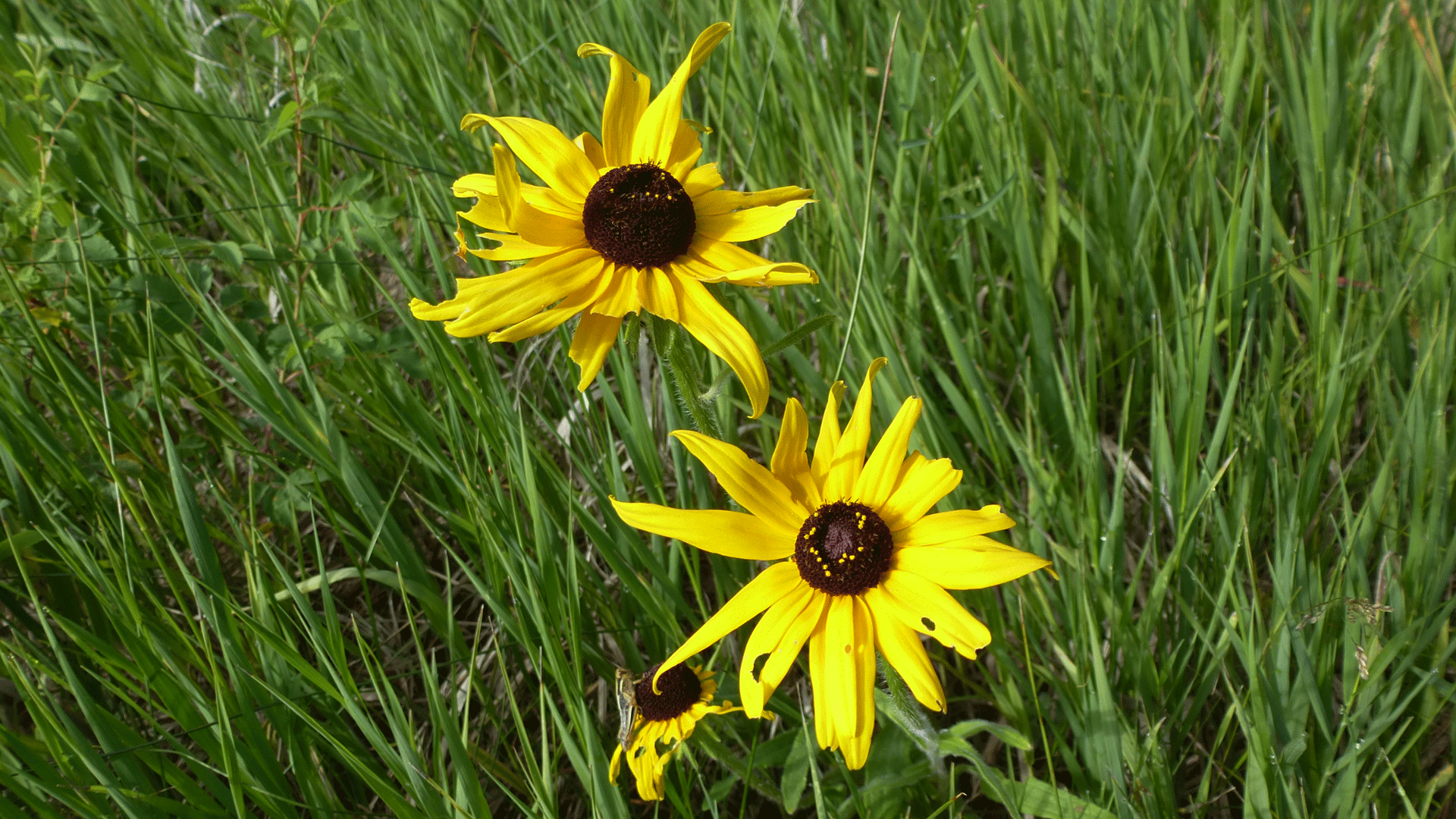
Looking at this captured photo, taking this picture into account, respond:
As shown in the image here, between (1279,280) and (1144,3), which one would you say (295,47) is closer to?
(1144,3)

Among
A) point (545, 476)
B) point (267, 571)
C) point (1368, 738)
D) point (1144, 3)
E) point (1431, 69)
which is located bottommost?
point (1368, 738)

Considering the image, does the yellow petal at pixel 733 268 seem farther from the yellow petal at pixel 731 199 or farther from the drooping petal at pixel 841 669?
the drooping petal at pixel 841 669

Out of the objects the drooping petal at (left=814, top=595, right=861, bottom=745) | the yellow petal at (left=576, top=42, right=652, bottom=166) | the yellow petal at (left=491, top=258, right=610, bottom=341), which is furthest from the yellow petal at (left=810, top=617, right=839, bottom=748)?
the yellow petal at (left=576, top=42, right=652, bottom=166)

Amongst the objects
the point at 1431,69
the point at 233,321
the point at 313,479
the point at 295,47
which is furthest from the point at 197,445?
the point at 1431,69

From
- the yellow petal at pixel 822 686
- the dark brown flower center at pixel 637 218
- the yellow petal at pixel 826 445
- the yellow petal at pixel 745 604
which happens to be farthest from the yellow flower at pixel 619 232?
the yellow petal at pixel 822 686

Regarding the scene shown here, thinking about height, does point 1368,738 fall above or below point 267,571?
below

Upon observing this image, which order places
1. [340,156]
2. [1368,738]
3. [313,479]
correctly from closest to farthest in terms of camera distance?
[1368,738]
[313,479]
[340,156]

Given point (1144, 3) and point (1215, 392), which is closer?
point (1215, 392)

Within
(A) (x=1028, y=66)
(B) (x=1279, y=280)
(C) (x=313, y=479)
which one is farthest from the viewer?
(A) (x=1028, y=66)
